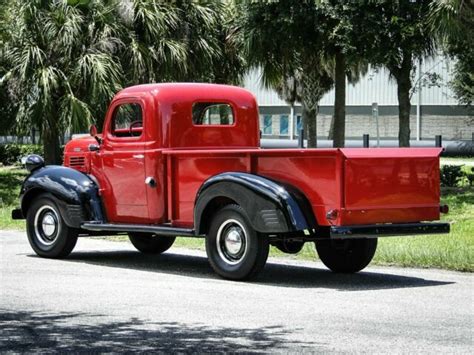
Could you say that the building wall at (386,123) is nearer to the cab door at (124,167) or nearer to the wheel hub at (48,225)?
the cab door at (124,167)

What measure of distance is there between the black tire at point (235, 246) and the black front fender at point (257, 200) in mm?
145

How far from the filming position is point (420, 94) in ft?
222

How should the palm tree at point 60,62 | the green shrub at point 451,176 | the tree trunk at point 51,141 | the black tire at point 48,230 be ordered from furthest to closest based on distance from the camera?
the green shrub at point 451,176, the tree trunk at point 51,141, the palm tree at point 60,62, the black tire at point 48,230

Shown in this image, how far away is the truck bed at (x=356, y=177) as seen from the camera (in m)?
10.6

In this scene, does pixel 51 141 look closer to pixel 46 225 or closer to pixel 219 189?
pixel 46 225

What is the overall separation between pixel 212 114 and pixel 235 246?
2819 mm

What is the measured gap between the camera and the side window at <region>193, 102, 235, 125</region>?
13.4 meters

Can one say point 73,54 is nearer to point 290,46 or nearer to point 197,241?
point 290,46

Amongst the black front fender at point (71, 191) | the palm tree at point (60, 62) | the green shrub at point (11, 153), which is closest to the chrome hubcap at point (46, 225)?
the black front fender at point (71, 191)

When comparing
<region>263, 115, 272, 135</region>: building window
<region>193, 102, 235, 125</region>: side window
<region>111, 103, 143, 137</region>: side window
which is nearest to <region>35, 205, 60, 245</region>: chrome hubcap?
<region>111, 103, 143, 137</region>: side window

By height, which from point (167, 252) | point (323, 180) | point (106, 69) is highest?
point (106, 69)

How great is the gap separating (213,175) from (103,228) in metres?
1.87

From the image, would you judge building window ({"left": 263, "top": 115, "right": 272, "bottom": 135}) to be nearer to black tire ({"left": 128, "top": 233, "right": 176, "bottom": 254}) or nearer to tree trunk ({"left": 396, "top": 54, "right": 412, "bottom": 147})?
tree trunk ({"left": 396, "top": 54, "right": 412, "bottom": 147})

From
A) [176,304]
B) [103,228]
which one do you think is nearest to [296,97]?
[103,228]
